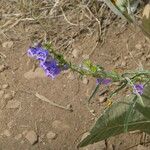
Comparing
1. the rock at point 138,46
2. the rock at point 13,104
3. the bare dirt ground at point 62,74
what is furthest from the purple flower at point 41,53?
the rock at point 138,46

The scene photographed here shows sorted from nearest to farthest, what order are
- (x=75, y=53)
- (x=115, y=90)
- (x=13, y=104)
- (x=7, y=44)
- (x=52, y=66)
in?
(x=52, y=66) < (x=115, y=90) < (x=13, y=104) < (x=75, y=53) < (x=7, y=44)

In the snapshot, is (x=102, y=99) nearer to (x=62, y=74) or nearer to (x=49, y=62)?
(x=62, y=74)

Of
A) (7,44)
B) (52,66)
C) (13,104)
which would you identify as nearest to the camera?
(52,66)

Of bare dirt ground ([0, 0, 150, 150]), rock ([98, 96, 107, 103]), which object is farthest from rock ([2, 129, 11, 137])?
rock ([98, 96, 107, 103])

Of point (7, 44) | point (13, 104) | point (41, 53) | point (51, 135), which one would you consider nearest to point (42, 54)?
point (41, 53)

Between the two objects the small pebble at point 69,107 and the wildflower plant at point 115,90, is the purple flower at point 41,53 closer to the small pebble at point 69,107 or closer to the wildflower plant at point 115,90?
the wildflower plant at point 115,90

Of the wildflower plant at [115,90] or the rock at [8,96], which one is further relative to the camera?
the rock at [8,96]
